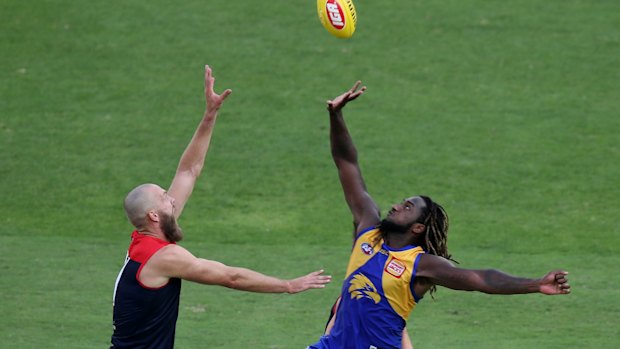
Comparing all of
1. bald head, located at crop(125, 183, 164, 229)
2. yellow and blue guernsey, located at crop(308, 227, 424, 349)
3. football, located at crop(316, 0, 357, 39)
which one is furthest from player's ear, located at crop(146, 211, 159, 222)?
football, located at crop(316, 0, 357, 39)

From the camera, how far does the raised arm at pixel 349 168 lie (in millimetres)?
7211

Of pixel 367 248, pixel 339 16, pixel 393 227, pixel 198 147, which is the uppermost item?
pixel 339 16

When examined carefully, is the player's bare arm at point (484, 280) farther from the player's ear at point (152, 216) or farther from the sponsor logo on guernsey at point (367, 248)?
the player's ear at point (152, 216)

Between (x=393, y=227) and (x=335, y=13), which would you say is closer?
(x=393, y=227)

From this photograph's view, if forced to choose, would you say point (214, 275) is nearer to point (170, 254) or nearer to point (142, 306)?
point (170, 254)

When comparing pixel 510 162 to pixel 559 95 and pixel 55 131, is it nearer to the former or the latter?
pixel 559 95

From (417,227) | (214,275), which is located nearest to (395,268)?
(417,227)

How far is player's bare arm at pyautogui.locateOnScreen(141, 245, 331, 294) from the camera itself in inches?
245

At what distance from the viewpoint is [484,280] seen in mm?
6375

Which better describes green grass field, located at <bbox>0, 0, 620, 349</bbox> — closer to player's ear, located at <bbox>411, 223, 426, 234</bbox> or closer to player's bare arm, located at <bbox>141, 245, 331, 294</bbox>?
player's ear, located at <bbox>411, 223, 426, 234</bbox>

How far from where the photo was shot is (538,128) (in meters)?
16.3

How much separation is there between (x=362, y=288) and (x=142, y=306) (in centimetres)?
140

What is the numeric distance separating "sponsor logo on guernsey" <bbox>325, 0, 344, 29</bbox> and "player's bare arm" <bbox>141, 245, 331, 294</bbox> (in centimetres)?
405

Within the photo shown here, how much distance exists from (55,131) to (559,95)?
8091mm
